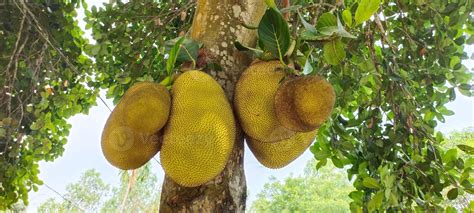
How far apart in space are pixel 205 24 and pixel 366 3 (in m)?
0.32

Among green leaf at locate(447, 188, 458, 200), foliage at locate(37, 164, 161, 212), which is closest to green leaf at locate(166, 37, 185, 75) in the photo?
green leaf at locate(447, 188, 458, 200)

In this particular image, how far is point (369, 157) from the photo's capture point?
3.98 feet

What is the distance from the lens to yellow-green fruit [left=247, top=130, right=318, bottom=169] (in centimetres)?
77

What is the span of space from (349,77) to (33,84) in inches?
52.3

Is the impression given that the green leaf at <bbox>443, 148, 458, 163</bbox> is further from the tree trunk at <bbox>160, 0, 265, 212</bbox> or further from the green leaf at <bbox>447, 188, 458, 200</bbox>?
the tree trunk at <bbox>160, 0, 265, 212</bbox>

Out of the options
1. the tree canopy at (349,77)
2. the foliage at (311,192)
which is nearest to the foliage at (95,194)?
the foliage at (311,192)

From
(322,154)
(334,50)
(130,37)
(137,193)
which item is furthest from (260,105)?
(137,193)

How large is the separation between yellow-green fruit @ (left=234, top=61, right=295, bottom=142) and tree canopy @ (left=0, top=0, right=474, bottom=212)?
46 mm

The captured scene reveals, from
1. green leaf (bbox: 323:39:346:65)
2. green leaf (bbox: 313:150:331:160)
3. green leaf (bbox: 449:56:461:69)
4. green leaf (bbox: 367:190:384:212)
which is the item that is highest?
green leaf (bbox: 323:39:346:65)

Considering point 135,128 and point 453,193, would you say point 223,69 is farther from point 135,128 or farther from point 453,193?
point 453,193

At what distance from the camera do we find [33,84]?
1.83m

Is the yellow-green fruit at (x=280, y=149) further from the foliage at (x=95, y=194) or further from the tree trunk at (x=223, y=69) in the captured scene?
the foliage at (x=95, y=194)

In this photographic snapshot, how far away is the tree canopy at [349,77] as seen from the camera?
1027 millimetres

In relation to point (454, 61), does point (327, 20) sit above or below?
above
